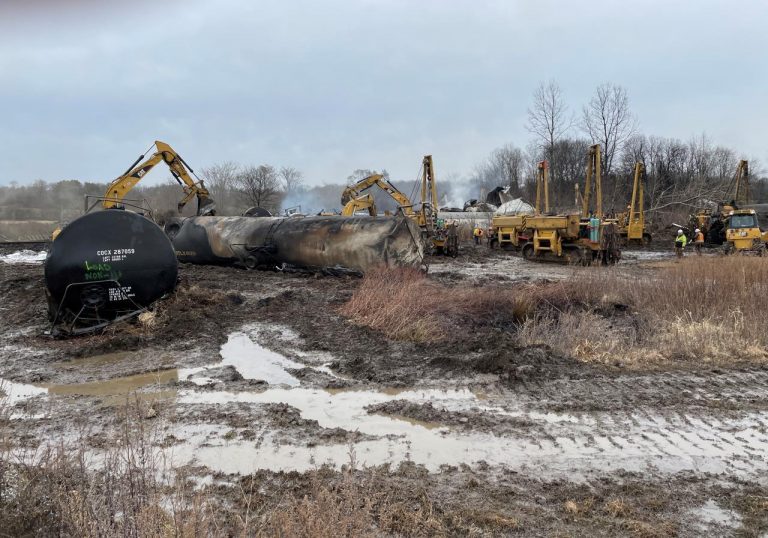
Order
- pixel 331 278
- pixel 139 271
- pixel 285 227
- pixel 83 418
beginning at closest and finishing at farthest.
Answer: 1. pixel 83 418
2. pixel 139 271
3. pixel 331 278
4. pixel 285 227

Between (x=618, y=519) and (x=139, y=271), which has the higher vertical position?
(x=139, y=271)

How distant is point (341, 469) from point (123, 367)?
4.32 m

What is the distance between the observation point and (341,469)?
158 inches

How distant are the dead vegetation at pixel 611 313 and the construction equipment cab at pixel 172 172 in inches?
442

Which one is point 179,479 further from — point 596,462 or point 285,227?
point 285,227

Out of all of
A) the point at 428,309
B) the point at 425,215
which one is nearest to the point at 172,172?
the point at 425,215

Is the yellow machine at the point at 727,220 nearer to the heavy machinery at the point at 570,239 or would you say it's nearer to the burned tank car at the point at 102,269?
the heavy machinery at the point at 570,239

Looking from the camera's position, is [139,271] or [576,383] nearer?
[576,383]

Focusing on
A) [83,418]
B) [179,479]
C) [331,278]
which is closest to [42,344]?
[83,418]

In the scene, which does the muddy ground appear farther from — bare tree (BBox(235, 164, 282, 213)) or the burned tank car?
bare tree (BBox(235, 164, 282, 213))

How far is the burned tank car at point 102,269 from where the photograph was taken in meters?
8.34

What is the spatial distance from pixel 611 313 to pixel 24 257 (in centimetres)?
2304

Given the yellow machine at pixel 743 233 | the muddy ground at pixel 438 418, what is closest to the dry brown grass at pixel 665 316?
the muddy ground at pixel 438 418

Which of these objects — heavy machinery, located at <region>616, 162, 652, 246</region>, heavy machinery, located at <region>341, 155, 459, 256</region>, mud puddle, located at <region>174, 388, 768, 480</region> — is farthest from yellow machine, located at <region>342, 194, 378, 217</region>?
mud puddle, located at <region>174, 388, 768, 480</region>
